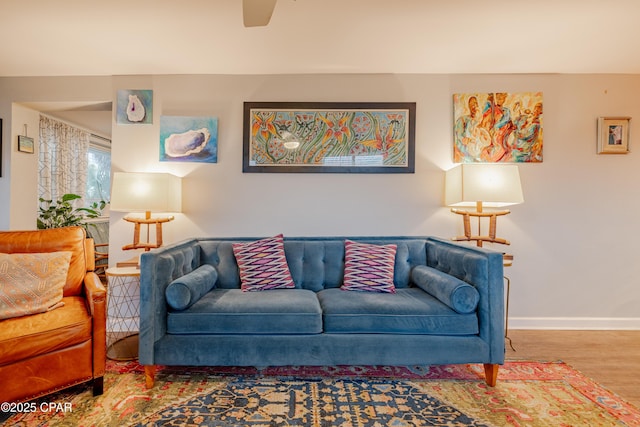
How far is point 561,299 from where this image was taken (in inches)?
110

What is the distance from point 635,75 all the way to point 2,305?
4.98m

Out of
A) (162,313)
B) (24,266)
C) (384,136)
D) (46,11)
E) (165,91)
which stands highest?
(46,11)

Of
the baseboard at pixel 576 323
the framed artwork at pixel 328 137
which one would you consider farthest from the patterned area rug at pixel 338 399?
the framed artwork at pixel 328 137

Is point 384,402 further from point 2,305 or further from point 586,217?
point 586,217

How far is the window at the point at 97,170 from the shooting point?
4645 millimetres

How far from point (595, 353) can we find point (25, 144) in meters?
5.25

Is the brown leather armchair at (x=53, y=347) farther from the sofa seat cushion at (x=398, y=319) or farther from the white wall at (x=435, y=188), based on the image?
the sofa seat cushion at (x=398, y=319)

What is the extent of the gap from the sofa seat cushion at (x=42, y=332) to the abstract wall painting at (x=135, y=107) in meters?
1.76

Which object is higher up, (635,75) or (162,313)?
(635,75)

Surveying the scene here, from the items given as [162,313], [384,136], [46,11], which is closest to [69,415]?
[162,313]

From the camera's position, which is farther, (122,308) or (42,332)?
(122,308)

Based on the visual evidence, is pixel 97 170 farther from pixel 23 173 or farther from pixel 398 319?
pixel 398 319

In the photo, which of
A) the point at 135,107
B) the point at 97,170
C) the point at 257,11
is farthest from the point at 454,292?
the point at 97,170

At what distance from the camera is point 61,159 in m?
4.00
